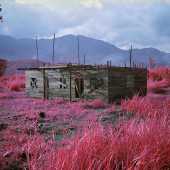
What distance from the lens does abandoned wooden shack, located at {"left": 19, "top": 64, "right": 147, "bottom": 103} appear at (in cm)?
1803

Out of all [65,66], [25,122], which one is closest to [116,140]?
[25,122]

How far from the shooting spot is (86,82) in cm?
1861

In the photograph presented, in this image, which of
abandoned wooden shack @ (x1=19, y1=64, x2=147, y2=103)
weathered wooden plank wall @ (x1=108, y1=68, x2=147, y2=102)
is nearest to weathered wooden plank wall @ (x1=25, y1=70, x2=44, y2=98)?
abandoned wooden shack @ (x1=19, y1=64, x2=147, y2=103)

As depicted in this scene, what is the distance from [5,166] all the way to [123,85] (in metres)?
13.7

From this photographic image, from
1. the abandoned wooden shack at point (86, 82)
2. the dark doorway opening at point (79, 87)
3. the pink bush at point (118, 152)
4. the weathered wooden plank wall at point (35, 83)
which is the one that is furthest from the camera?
the weathered wooden plank wall at point (35, 83)

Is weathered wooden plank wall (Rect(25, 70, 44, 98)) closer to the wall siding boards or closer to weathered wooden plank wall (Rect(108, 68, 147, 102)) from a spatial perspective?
the wall siding boards

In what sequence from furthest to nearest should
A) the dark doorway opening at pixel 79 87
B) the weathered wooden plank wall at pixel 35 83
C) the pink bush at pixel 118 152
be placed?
the weathered wooden plank wall at pixel 35 83 → the dark doorway opening at pixel 79 87 → the pink bush at pixel 118 152

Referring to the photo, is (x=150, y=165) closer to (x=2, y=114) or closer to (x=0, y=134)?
(x=0, y=134)

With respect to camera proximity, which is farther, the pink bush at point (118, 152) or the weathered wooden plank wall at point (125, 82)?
the weathered wooden plank wall at point (125, 82)

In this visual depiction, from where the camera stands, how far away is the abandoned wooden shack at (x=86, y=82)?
18.0 m

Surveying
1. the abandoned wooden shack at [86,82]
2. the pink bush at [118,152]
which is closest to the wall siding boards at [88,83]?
the abandoned wooden shack at [86,82]

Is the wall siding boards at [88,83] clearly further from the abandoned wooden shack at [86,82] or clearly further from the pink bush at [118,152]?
the pink bush at [118,152]

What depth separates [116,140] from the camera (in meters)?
5.04

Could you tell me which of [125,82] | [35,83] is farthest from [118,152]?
[35,83]
